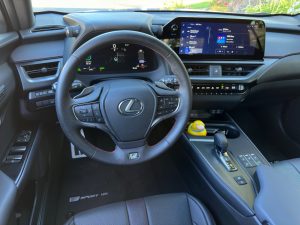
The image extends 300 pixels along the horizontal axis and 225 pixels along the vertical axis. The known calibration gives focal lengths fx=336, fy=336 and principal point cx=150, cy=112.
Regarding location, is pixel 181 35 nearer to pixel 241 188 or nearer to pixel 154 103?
pixel 154 103

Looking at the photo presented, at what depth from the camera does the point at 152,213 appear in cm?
138

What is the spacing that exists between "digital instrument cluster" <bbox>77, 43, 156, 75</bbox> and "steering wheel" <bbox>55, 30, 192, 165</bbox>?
0.16 m

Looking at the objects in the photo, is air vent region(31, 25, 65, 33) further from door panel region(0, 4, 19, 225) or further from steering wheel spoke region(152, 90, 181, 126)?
steering wheel spoke region(152, 90, 181, 126)

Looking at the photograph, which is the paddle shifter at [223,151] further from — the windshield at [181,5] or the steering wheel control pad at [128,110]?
the windshield at [181,5]

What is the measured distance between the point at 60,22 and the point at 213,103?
2.93 ft

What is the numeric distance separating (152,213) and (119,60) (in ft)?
2.17

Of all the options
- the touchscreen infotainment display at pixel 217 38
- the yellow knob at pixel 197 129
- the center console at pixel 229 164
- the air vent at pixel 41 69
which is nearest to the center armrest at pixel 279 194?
the center console at pixel 229 164

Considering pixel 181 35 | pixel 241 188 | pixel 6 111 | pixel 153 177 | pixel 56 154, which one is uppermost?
pixel 181 35

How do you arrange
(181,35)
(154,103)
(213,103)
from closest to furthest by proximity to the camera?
(154,103) → (181,35) → (213,103)

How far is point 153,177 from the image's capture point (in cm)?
210

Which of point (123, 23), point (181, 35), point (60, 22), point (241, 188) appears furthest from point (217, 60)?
point (60, 22)

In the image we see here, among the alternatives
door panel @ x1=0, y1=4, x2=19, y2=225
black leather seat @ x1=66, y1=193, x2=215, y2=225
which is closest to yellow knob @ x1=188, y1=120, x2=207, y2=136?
black leather seat @ x1=66, y1=193, x2=215, y2=225

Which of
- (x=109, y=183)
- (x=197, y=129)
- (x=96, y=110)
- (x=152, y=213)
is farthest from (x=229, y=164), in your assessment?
(x=109, y=183)

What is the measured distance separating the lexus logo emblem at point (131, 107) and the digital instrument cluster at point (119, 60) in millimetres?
275
